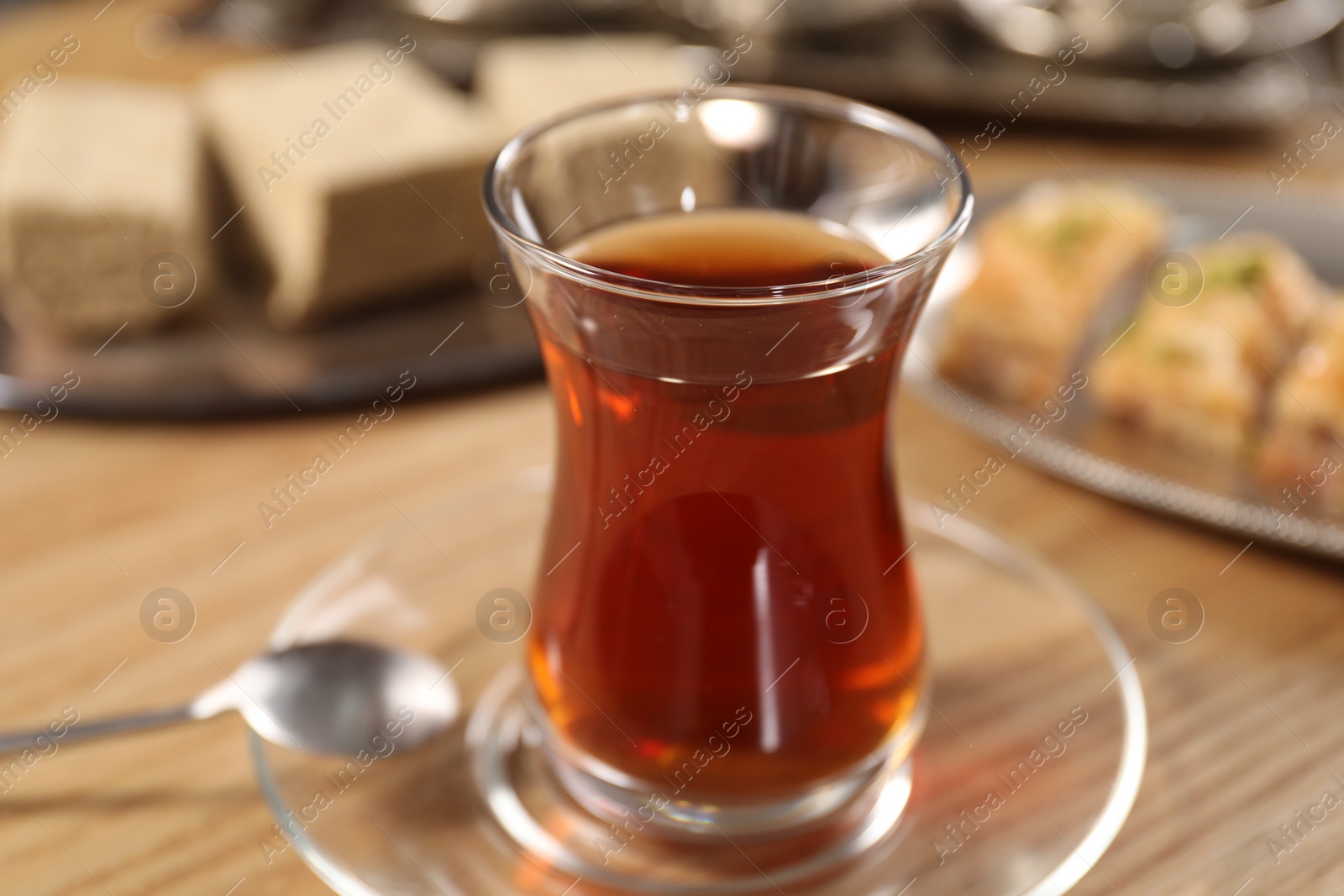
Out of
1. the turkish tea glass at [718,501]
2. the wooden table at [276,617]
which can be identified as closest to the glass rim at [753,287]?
the turkish tea glass at [718,501]

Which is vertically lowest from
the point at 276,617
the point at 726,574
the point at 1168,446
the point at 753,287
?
the point at 1168,446

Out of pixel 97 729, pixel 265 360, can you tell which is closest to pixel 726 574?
pixel 97 729

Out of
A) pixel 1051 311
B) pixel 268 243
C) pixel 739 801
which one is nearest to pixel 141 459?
pixel 268 243

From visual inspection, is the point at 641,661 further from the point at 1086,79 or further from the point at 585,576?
the point at 1086,79

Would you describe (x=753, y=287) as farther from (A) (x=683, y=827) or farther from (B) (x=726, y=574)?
(A) (x=683, y=827)

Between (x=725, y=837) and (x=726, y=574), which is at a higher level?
(x=726, y=574)
